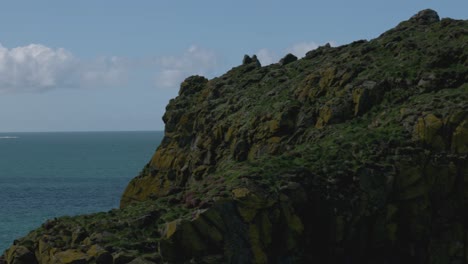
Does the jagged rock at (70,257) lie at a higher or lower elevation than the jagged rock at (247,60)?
lower

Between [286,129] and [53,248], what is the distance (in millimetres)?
26389

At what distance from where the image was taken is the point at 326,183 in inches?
1945

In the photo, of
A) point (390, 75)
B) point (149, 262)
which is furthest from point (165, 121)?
point (149, 262)

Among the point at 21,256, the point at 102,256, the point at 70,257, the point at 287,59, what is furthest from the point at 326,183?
the point at 287,59

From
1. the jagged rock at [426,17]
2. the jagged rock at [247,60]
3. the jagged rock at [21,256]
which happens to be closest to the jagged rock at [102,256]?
the jagged rock at [21,256]

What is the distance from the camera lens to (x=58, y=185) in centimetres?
18725

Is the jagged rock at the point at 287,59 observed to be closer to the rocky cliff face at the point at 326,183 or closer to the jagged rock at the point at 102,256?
the rocky cliff face at the point at 326,183

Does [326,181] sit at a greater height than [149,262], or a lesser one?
greater

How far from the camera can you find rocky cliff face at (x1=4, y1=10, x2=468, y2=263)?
43.4 m

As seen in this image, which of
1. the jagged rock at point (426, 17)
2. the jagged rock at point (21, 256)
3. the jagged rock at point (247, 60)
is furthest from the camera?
the jagged rock at point (247, 60)

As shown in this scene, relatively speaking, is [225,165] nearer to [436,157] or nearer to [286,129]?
[286,129]

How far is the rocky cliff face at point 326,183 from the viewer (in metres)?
43.4

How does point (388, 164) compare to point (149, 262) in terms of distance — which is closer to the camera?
point (149, 262)

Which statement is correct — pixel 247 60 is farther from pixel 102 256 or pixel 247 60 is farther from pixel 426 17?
pixel 102 256
